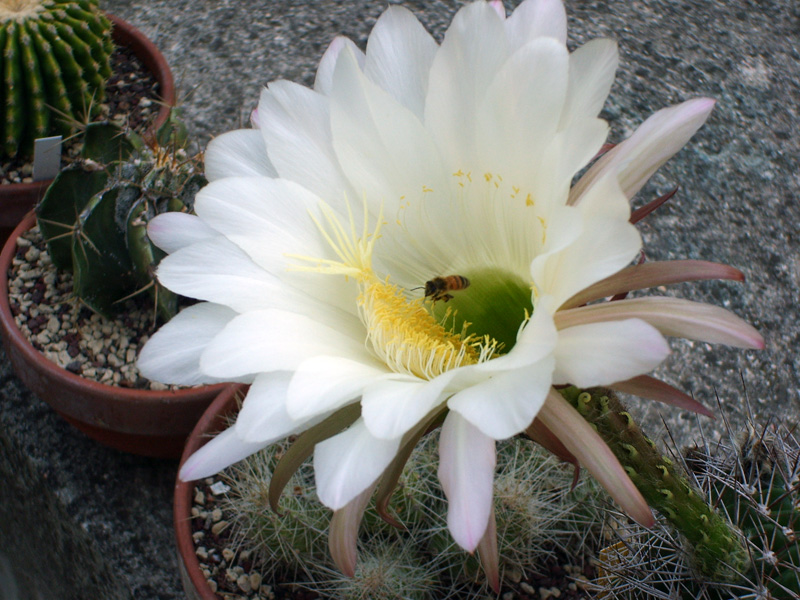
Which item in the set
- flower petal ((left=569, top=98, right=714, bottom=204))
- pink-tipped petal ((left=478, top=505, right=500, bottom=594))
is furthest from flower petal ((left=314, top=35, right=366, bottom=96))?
pink-tipped petal ((left=478, top=505, right=500, bottom=594))

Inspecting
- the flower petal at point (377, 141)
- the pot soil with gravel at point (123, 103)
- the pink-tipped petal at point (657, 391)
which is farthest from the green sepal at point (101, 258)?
the pink-tipped petal at point (657, 391)

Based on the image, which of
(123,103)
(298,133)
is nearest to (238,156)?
(298,133)

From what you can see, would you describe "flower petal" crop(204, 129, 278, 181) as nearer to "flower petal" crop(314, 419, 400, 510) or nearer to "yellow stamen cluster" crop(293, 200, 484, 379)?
"yellow stamen cluster" crop(293, 200, 484, 379)

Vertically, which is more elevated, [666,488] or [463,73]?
[463,73]

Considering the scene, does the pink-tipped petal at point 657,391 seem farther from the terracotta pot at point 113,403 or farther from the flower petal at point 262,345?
the terracotta pot at point 113,403

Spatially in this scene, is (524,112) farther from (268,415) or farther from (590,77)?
(268,415)

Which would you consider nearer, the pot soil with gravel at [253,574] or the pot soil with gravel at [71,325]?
the pot soil with gravel at [253,574]
